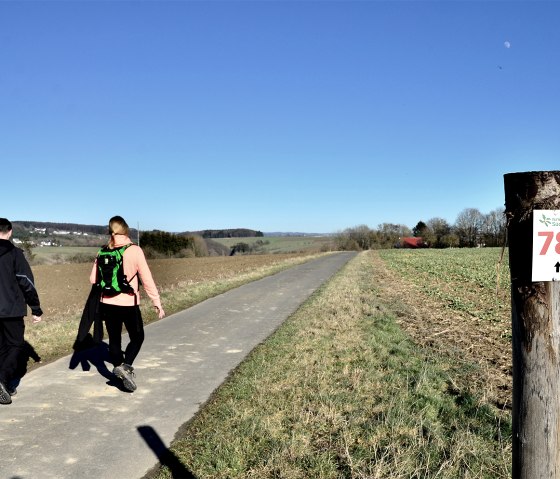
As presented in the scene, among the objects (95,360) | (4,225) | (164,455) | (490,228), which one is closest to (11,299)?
(4,225)

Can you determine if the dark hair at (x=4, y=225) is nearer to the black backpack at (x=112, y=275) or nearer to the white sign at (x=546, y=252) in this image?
the black backpack at (x=112, y=275)

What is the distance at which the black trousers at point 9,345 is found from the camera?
194 inches

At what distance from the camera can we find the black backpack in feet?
16.9

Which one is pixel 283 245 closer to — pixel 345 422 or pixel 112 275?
pixel 112 275

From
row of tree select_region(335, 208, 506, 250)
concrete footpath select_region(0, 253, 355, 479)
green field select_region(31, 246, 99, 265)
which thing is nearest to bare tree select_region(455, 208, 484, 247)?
row of tree select_region(335, 208, 506, 250)

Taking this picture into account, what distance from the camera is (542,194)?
1873mm

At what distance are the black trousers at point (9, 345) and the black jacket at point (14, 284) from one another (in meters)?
0.13

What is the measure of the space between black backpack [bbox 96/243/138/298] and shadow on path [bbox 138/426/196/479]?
1.56 metres

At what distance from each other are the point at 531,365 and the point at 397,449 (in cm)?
214

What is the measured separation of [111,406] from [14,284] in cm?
170

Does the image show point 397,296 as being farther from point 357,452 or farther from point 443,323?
point 357,452

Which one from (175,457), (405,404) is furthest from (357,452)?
(175,457)

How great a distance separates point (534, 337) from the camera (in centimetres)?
194

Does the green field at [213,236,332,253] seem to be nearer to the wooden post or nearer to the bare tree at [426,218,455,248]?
the bare tree at [426,218,455,248]
